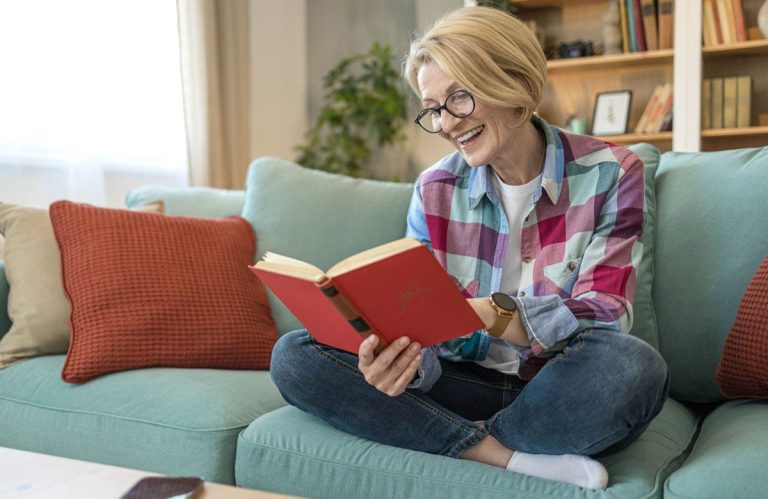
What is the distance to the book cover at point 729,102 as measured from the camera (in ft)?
11.6

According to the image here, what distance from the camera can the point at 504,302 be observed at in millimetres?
1240

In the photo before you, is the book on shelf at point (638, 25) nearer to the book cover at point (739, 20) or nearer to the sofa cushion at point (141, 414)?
the book cover at point (739, 20)

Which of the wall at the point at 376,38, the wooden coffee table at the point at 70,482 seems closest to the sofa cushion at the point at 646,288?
the wooden coffee table at the point at 70,482

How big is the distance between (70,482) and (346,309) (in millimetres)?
380

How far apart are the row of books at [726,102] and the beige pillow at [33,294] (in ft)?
9.07

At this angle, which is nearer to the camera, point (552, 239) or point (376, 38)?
point (552, 239)

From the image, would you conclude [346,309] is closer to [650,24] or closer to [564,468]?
[564,468]

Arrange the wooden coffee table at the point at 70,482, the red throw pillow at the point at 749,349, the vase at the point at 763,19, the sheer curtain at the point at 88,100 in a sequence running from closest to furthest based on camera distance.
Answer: the wooden coffee table at the point at 70,482 → the red throw pillow at the point at 749,349 → the sheer curtain at the point at 88,100 → the vase at the point at 763,19

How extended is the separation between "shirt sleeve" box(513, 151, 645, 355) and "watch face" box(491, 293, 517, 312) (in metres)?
0.01

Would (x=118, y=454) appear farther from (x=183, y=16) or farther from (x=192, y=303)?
(x=183, y=16)

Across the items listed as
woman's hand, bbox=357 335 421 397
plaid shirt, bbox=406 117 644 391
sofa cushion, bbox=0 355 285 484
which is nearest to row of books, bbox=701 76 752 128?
plaid shirt, bbox=406 117 644 391

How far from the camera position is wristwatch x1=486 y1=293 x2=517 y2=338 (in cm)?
123

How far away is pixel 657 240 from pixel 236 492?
1.06 m

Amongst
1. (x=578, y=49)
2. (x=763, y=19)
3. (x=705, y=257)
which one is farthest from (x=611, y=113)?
(x=705, y=257)
